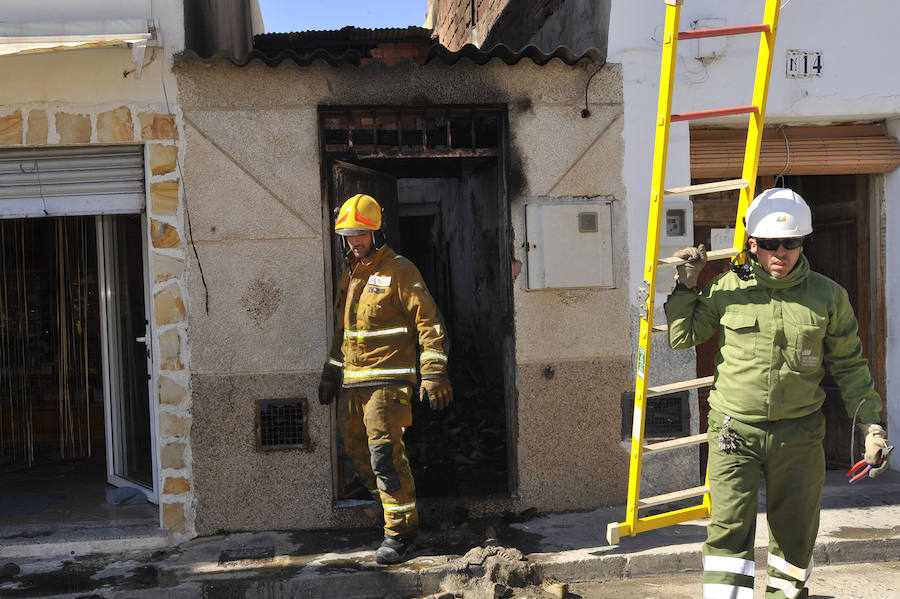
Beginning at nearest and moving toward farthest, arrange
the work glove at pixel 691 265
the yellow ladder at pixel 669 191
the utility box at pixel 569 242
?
the work glove at pixel 691 265 < the yellow ladder at pixel 669 191 < the utility box at pixel 569 242

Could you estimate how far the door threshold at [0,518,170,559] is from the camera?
5477mm

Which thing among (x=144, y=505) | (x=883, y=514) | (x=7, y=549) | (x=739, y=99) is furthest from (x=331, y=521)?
(x=739, y=99)

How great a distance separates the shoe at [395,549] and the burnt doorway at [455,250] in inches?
35.9

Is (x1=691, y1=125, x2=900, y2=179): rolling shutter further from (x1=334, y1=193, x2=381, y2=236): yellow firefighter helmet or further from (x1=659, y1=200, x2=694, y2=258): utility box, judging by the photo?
(x1=334, y1=193, x2=381, y2=236): yellow firefighter helmet

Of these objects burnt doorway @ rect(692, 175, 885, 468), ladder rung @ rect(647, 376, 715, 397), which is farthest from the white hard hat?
burnt doorway @ rect(692, 175, 885, 468)

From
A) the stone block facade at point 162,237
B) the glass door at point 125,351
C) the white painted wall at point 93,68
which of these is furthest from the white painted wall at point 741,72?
the glass door at point 125,351

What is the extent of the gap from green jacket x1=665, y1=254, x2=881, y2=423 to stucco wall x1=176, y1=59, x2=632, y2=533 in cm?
216

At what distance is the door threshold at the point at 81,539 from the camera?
548cm

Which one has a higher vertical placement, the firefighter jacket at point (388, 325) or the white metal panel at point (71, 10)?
the white metal panel at point (71, 10)

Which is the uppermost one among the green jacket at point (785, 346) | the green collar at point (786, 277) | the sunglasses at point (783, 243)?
the sunglasses at point (783, 243)

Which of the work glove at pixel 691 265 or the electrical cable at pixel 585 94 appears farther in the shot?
the electrical cable at pixel 585 94

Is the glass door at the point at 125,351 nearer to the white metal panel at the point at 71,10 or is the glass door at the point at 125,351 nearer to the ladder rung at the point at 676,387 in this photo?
the white metal panel at the point at 71,10

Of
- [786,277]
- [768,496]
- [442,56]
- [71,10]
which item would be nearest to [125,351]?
[71,10]

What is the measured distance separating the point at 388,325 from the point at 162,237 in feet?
5.73
